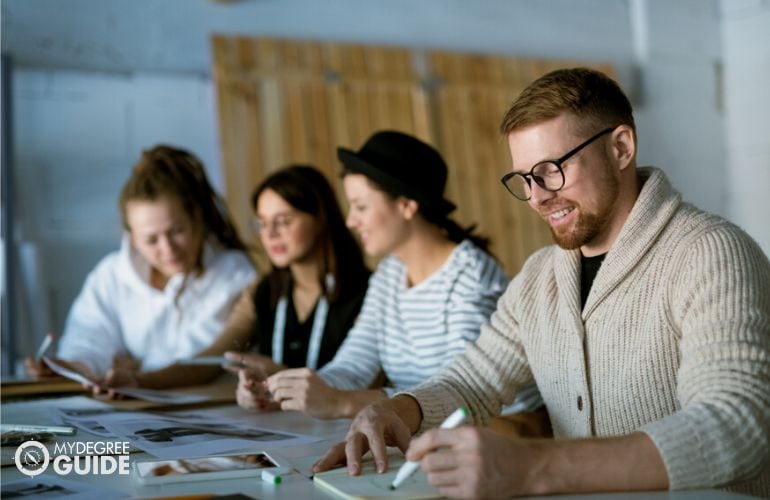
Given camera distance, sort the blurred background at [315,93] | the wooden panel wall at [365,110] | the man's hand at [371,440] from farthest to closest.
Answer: the wooden panel wall at [365,110] < the blurred background at [315,93] < the man's hand at [371,440]

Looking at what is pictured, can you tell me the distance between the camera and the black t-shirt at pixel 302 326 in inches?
110

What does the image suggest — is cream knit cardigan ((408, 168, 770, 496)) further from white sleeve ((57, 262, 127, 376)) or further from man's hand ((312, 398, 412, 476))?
white sleeve ((57, 262, 127, 376))

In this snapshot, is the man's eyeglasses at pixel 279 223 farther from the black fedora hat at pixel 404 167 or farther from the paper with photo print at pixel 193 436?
the paper with photo print at pixel 193 436

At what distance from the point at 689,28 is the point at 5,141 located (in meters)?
4.11

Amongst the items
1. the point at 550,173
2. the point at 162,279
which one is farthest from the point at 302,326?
the point at 550,173

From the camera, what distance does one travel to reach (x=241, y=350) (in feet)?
10.1

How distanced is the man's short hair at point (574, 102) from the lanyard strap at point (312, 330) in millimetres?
1347

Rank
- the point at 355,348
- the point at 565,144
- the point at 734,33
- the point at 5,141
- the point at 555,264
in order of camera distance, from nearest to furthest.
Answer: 1. the point at 565,144
2. the point at 555,264
3. the point at 355,348
4. the point at 5,141
5. the point at 734,33

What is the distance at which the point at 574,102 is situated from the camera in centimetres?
157

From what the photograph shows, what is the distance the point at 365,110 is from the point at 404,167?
2.48 meters

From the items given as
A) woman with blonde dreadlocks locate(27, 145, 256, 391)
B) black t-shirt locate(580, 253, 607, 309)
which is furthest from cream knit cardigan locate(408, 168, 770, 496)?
woman with blonde dreadlocks locate(27, 145, 256, 391)

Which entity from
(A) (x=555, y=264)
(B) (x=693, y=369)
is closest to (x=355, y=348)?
(A) (x=555, y=264)

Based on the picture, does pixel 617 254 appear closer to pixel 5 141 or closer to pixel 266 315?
pixel 266 315

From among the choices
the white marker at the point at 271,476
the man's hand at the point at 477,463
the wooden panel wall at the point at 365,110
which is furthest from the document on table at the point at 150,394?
the wooden panel wall at the point at 365,110
